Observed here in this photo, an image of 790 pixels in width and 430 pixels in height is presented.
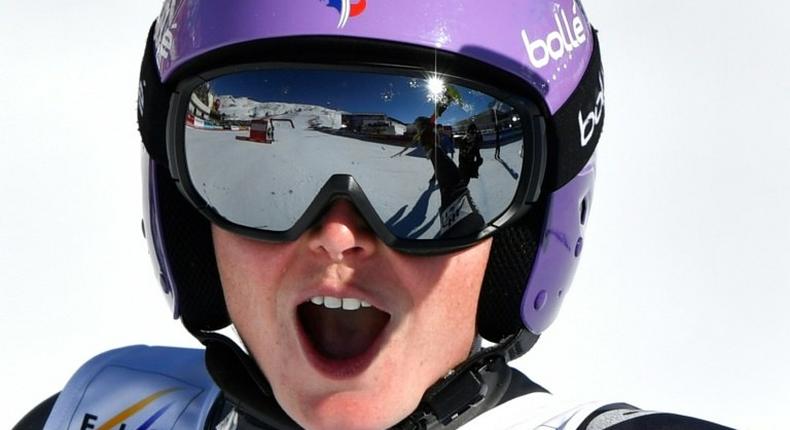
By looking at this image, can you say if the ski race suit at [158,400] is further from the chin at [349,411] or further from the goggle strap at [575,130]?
the goggle strap at [575,130]

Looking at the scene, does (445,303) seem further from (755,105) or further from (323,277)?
(755,105)

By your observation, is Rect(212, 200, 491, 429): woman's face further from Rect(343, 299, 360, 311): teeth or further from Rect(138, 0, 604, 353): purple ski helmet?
Rect(138, 0, 604, 353): purple ski helmet

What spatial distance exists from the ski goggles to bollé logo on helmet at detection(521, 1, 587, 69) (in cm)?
8

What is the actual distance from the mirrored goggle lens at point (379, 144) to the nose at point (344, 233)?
0.11 feet

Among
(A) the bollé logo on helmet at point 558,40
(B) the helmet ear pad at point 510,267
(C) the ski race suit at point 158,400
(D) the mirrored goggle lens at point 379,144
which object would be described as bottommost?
(C) the ski race suit at point 158,400

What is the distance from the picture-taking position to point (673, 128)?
347 cm

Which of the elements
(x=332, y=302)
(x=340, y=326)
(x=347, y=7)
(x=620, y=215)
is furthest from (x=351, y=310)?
(x=620, y=215)

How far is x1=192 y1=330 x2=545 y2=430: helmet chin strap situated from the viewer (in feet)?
5.89

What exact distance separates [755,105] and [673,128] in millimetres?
268

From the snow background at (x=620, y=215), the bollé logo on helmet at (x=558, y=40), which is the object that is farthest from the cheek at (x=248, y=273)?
the snow background at (x=620, y=215)

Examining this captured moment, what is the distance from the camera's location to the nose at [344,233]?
165cm

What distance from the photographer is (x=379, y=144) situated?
1.66 metres

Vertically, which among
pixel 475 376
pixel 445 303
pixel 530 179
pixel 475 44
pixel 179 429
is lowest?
pixel 179 429

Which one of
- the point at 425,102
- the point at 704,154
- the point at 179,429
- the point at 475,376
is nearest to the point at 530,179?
the point at 425,102
